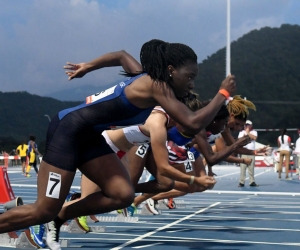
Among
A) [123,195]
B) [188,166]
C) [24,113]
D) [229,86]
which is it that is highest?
[24,113]

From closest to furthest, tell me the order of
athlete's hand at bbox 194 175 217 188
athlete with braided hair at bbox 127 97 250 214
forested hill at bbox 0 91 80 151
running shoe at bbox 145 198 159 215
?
athlete's hand at bbox 194 175 217 188 < athlete with braided hair at bbox 127 97 250 214 < running shoe at bbox 145 198 159 215 < forested hill at bbox 0 91 80 151

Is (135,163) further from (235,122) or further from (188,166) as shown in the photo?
(188,166)

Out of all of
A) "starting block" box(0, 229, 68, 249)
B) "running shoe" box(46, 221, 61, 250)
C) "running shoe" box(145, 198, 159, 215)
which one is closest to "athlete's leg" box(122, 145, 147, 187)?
"starting block" box(0, 229, 68, 249)

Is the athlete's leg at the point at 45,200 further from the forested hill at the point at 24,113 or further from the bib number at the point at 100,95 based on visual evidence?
the forested hill at the point at 24,113

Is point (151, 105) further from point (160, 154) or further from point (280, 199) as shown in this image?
point (280, 199)

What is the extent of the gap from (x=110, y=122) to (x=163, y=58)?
64 centimetres

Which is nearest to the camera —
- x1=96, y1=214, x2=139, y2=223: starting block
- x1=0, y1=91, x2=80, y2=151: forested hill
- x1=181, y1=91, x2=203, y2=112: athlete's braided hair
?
x1=181, y1=91, x2=203, y2=112: athlete's braided hair

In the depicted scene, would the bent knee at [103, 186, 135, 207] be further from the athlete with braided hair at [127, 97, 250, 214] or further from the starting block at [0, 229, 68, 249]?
the athlete with braided hair at [127, 97, 250, 214]

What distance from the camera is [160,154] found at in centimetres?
783

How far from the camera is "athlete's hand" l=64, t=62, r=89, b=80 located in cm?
650

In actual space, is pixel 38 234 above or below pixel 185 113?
below

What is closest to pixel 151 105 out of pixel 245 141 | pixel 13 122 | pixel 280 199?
pixel 245 141

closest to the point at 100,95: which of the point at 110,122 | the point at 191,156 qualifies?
the point at 110,122

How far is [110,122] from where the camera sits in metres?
5.53
